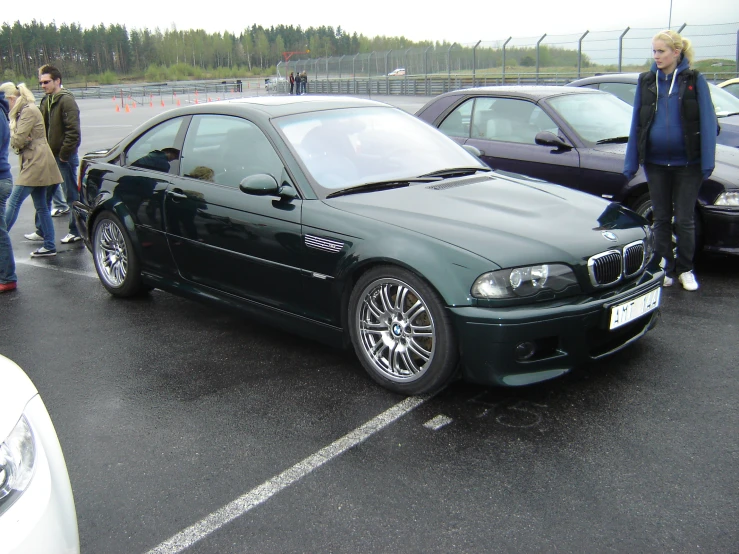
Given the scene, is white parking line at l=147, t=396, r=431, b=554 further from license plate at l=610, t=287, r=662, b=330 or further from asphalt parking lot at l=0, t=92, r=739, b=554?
license plate at l=610, t=287, r=662, b=330

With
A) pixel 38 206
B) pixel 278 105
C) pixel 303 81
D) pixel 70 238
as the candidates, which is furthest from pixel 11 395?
pixel 303 81

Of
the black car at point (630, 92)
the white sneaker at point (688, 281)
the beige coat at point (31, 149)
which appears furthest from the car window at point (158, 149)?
the black car at point (630, 92)

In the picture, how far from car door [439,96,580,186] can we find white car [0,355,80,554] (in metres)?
5.17

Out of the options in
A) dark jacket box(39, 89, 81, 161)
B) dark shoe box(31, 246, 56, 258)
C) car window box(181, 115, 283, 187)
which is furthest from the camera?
dark jacket box(39, 89, 81, 161)

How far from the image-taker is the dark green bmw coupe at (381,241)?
351 centimetres

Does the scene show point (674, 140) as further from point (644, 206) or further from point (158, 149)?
point (158, 149)

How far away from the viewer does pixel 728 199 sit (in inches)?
226

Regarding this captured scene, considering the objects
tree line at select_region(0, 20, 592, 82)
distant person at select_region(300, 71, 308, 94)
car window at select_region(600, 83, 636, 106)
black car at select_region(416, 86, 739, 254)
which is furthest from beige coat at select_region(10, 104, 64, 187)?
tree line at select_region(0, 20, 592, 82)

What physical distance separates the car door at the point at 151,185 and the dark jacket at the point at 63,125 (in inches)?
99.0

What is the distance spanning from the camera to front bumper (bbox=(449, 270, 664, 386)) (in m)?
3.42

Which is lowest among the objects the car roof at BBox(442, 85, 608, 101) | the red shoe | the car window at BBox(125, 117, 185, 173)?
the red shoe

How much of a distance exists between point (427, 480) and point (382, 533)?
1.37ft

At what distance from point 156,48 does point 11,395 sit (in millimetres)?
162611

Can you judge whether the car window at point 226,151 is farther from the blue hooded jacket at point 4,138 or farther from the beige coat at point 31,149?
the beige coat at point 31,149
